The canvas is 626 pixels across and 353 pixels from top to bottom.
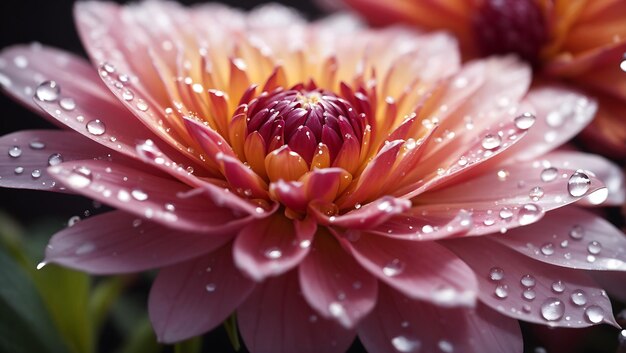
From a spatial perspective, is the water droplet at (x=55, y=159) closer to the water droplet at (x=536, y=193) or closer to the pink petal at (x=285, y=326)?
the pink petal at (x=285, y=326)

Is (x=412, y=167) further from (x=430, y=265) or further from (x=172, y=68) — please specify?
(x=172, y=68)

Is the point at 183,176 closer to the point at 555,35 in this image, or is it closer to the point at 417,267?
the point at 417,267

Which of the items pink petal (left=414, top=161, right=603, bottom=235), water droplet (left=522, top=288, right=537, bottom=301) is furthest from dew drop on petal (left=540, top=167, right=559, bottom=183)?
water droplet (left=522, top=288, right=537, bottom=301)

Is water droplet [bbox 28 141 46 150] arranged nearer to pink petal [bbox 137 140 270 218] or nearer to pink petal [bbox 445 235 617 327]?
pink petal [bbox 137 140 270 218]

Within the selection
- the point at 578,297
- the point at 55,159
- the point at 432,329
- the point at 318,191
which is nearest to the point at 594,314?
the point at 578,297

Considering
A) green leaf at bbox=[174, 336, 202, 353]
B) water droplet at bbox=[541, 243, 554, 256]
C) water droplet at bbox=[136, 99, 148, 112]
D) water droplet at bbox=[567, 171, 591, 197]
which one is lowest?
green leaf at bbox=[174, 336, 202, 353]

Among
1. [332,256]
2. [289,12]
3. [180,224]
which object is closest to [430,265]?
[332,256]
